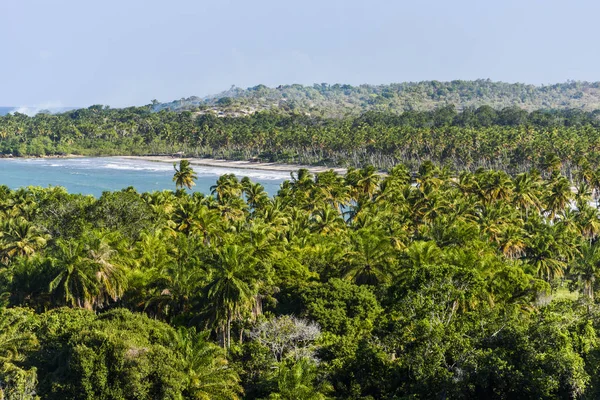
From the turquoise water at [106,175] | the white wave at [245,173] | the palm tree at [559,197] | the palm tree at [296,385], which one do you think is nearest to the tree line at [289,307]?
the palm tree at [296,385]

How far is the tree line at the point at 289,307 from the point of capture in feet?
93.9

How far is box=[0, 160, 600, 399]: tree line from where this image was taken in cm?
2861

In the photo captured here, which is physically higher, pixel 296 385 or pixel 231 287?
pixel 231 287

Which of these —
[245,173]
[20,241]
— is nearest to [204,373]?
[20,241]

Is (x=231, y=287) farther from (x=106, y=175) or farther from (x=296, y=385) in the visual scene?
(x=106, y=175)

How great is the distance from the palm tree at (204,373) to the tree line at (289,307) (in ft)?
0.26

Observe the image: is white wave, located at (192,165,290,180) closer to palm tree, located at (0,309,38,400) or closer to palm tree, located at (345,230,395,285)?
palm tree, located at (345,230,395,285)

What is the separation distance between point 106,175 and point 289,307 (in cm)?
13482

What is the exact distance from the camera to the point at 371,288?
145 feet

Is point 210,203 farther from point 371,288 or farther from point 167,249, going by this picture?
point 371,288

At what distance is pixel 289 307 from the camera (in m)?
42.2

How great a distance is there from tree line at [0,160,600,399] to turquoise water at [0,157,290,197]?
239ft

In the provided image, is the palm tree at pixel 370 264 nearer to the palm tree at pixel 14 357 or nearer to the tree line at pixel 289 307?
the tree line at pixel 289 307

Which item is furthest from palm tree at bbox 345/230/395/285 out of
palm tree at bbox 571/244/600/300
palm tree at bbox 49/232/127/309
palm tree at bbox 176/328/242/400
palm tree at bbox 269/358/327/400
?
palm tree at bbox 571/244/600/300
